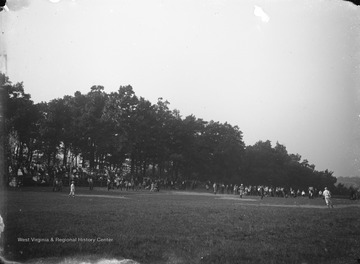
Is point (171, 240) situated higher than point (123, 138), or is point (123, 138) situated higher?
point (123, 138)

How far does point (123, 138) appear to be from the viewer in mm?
56062

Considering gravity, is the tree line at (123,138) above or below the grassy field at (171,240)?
above

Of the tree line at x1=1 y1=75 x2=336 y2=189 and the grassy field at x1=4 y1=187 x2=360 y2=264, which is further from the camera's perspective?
the tree line at x1=1 y1=75 x2=336 y2=189

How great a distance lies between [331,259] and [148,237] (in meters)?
5.03

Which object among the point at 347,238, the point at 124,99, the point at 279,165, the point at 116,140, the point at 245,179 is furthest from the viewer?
the point at 279,165

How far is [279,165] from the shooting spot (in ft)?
362

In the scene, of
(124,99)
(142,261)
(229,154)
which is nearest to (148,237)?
(142,261)

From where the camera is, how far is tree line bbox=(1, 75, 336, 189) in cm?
4782

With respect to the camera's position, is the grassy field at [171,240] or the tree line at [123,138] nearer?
the grassy field at [171,240]

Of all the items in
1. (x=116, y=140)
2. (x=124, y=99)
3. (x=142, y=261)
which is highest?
(x=124, y=99)

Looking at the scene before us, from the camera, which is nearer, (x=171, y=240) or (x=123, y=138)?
(x=171, y=240)

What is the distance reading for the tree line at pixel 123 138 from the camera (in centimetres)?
4782

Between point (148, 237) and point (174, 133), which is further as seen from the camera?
point (174, 133)

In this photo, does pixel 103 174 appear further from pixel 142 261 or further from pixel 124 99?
pixel 142 261
